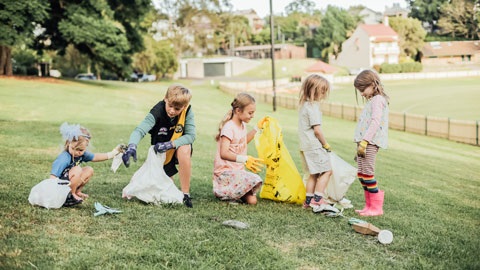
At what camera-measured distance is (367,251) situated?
162 inches

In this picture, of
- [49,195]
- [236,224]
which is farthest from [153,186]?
[236,224]

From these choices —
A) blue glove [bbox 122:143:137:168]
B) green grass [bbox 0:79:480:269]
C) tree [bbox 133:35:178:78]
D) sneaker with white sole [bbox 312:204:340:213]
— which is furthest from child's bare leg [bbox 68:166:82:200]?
tree [bbox 133:35:178:78]

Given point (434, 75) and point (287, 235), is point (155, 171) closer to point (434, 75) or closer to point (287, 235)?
point (287, 235)

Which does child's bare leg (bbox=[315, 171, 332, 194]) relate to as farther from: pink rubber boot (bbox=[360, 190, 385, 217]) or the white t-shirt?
pink rubber boot (bbox=[360, 190, 385, 217])

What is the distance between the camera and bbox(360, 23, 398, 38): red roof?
214ft

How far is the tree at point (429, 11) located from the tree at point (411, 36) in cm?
116

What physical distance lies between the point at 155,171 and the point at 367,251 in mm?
2287

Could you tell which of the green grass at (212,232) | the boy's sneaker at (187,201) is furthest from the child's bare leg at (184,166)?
the green grass at (212,232)

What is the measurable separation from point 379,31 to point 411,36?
59.4 feet

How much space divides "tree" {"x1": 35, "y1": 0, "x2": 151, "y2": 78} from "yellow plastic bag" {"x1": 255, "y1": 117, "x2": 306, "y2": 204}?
23.2 meters

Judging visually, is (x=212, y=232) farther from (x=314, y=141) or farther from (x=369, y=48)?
(x=369, y=48)

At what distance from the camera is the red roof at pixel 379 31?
2565 inches

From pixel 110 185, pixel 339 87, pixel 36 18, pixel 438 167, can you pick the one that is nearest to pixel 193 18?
pixel 339 87

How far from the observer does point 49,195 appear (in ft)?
15.4
